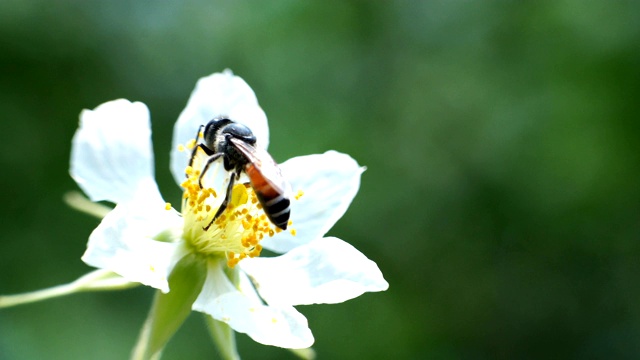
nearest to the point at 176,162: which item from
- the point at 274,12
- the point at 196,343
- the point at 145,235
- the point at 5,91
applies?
the point at 145,235

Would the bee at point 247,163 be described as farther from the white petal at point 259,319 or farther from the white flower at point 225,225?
the white petal at point 259,319

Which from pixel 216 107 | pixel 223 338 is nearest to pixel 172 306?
pixel 223 338

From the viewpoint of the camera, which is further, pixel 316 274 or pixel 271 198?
pixel 316 274

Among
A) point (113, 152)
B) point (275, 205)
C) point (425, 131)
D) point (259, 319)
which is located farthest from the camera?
point (425, 131)

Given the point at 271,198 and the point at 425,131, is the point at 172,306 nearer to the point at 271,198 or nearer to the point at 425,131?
the point at 271,198

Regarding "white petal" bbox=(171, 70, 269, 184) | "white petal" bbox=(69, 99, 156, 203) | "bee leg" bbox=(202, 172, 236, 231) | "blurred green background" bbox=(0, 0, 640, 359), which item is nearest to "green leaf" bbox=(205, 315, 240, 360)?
"bee leg" bbox=(202, 172, 236, 231)

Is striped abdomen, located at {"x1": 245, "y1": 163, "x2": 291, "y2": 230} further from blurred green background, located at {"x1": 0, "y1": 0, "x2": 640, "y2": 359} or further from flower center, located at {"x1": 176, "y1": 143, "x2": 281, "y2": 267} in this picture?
blurred green background, located at {"x1": 0, "y1": 0, "x2": 640, "y2": 359}

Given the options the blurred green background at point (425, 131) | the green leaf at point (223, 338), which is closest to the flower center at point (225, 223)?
the green leaf at point (223, 338)
